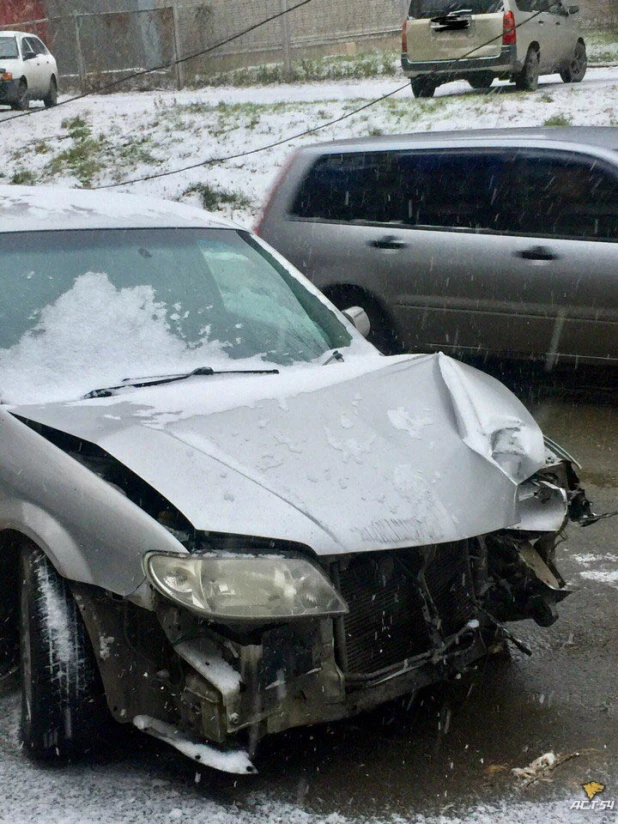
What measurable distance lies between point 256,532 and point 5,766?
105 cm

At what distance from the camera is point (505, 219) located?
719cm

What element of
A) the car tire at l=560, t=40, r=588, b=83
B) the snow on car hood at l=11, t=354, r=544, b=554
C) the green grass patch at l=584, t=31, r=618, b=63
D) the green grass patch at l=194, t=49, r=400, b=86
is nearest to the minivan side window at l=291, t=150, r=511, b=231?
the snow on car hood at l=11, t=354, r=544, b=554

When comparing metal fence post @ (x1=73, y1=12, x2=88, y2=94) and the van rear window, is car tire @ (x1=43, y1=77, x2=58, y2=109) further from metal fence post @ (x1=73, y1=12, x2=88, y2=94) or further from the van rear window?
the van rear window

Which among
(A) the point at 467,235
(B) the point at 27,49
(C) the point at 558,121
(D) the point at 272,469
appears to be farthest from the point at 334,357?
(B) the point at 27,49

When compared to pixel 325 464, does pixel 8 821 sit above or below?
below

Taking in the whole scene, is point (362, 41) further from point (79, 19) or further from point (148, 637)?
point (148, 637)

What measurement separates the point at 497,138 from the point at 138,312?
4140 millimetres

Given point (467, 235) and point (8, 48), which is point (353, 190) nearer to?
point (467, 235)

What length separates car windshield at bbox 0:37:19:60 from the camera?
24344 mm

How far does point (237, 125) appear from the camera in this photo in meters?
18.4

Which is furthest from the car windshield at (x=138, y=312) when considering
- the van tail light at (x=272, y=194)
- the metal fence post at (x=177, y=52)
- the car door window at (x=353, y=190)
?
the metal fence post at (x=177, y=52)

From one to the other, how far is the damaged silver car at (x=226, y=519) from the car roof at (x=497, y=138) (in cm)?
369

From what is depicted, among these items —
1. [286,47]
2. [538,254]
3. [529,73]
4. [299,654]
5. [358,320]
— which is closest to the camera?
[299,654]

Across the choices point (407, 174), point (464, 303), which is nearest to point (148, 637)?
point (464, 303)
